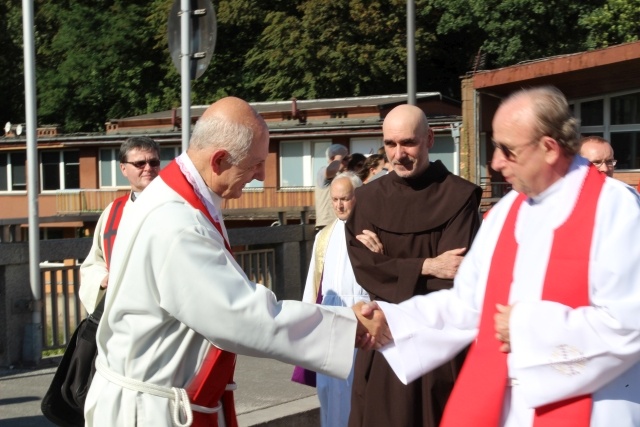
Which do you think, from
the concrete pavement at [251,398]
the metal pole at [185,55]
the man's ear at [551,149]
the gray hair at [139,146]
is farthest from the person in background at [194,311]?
the metal pole at [185,55]

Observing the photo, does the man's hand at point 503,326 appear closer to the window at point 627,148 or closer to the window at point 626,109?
the window at point 626,109

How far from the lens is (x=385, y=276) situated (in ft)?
18.2

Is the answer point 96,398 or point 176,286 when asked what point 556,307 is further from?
point 96,398

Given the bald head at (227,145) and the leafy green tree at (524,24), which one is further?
the leafy green tree at (524,24)

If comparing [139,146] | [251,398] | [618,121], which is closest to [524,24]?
[618,121]

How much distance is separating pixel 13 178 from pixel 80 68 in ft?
32.4

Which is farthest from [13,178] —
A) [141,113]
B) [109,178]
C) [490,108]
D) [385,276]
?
[385,276]

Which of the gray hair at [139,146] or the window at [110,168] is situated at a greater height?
the window at [110,168]

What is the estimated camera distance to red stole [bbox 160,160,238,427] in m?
3.71

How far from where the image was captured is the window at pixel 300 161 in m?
39.7

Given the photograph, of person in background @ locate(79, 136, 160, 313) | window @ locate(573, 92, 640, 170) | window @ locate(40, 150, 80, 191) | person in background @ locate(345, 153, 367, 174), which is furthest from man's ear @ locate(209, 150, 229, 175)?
window @ locate(40, 150, 80, 191)

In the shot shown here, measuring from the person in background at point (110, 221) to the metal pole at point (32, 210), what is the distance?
9.05ft

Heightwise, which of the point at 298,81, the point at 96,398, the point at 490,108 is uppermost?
the point at 298,81

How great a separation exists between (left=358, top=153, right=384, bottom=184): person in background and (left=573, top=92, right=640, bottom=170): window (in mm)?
18927
